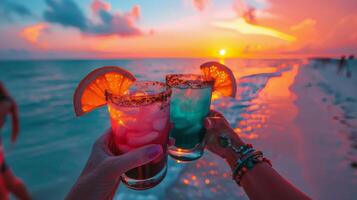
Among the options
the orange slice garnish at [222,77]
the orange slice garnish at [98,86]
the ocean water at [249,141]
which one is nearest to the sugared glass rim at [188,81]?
the orange slice garnish at [222,77]

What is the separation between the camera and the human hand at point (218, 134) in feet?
5.73

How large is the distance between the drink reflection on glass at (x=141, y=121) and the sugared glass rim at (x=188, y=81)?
221mm

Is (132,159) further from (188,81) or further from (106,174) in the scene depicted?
(188,81)

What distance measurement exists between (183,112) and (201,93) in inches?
9.5

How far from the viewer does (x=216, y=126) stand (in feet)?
6.15

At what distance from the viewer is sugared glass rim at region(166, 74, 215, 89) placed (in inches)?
60.7

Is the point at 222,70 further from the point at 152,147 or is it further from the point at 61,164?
the point at 61,164

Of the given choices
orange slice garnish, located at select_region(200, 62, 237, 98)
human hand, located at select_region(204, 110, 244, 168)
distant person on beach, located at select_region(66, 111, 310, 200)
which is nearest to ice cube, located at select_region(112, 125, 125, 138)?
distant person on beach, located at select_region(66, 111, 310, 200)

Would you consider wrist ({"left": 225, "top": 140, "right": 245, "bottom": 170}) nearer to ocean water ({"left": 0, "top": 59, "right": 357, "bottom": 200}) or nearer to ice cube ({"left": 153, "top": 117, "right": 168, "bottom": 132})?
ice cube ({"left": 153, "top": 117, "right": 168, "bottom": 132})

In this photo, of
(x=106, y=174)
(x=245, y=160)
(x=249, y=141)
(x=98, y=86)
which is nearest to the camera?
(x=106, y=174)

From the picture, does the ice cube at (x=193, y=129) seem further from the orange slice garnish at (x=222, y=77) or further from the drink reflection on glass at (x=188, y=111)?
the orange slice garnish at (x=222, y=77)

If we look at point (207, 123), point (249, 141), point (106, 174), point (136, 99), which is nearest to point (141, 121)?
point (136, 99)

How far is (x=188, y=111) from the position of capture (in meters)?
1.61

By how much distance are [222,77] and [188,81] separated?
0.38m
